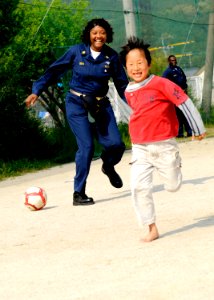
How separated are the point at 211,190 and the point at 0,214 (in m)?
2.13

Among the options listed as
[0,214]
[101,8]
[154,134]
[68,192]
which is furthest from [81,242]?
[101,8]

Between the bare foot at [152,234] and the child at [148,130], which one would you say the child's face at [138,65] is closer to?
the child at [148,130]

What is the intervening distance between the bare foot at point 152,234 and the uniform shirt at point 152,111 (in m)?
0.65

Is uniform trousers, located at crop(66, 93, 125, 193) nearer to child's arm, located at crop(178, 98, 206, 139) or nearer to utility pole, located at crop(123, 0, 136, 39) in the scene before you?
child's arm, located at crop(178, 98, 206, 139)

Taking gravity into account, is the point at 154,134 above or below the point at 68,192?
above

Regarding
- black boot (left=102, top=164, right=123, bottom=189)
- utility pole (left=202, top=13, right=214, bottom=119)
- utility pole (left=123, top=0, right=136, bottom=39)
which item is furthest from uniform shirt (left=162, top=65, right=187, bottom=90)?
black boot (left=102, top=164, right=123, bottom=189)

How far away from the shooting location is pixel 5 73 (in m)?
14.4

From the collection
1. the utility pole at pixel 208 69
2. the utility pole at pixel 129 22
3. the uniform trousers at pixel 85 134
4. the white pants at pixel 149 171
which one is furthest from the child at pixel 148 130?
the utility pole at pixel 208 69

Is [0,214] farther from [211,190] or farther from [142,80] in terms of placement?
[142,80]

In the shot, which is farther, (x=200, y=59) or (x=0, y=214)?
(x=200, y=59)

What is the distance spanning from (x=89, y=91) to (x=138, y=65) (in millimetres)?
2294

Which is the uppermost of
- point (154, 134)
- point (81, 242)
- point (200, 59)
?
point (154, 134)

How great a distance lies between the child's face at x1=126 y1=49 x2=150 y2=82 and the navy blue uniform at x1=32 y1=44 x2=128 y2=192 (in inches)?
84.6

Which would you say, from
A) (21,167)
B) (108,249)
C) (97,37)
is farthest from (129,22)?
(108,249)
